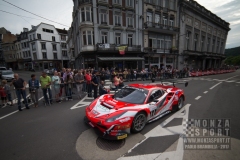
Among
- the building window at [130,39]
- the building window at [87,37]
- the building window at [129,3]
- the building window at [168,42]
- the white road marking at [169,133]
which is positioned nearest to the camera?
the white road marking at [169,133]

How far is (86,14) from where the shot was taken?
16516 millimetres

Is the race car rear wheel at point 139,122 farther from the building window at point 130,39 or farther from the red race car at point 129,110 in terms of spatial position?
the building window at point 130,39

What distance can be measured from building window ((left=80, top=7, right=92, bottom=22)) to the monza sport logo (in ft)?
57.9

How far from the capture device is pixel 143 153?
2.66 m

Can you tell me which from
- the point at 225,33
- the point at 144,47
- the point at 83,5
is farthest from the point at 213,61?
the point at 83,5

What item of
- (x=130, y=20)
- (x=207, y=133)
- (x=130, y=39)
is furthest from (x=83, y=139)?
(x=130, y=20)

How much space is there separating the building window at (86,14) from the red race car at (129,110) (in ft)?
52.5

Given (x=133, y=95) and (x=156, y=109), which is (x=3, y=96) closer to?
(x=133, y=95)

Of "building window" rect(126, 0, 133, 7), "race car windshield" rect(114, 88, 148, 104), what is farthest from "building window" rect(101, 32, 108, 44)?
"race car windshield" rect(114, 88, 148, 104)

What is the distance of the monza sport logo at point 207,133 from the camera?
9.72ft

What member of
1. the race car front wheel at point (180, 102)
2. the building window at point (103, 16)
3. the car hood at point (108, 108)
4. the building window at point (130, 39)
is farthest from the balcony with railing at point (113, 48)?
the car hood at point (108, 108)

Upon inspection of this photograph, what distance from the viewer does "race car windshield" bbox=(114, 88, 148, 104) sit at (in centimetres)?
383

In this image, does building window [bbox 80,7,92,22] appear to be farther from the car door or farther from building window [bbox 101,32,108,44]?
the car door

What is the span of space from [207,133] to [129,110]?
7.98 feet
